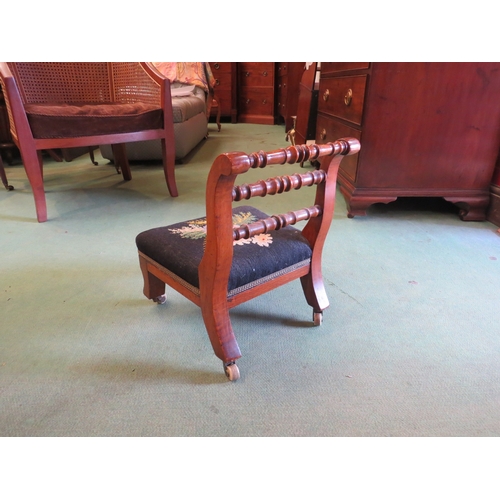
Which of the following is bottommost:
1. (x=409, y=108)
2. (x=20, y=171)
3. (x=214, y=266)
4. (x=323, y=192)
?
(x=20, y=171)

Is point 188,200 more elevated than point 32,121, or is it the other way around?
→ point 32,121

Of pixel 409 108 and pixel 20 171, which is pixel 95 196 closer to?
pixel 20 171

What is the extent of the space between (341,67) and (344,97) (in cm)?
20

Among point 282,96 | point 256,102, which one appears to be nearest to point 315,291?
point 282,96

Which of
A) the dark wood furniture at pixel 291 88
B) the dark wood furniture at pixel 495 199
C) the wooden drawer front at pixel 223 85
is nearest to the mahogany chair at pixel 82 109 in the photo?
the dark wood furniture at pixel 495 199

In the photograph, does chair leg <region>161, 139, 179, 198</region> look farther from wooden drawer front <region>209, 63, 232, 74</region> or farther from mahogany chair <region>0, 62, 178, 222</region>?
wooden drawer front <region>209, 63, 232, 74</region>

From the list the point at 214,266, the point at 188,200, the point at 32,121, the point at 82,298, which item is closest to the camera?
the point at 214,266

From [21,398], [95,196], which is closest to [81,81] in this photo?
[95,196]

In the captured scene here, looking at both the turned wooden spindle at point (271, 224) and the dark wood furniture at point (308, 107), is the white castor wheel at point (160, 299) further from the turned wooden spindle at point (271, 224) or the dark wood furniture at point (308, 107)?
the dark wood furniture at point (308, 107)

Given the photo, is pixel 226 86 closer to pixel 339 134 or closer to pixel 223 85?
pixel 223 85

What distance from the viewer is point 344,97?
1.94m

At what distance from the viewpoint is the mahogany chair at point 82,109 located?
166cm

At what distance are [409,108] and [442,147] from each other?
0.25m

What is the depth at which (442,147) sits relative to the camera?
1.72 metres
